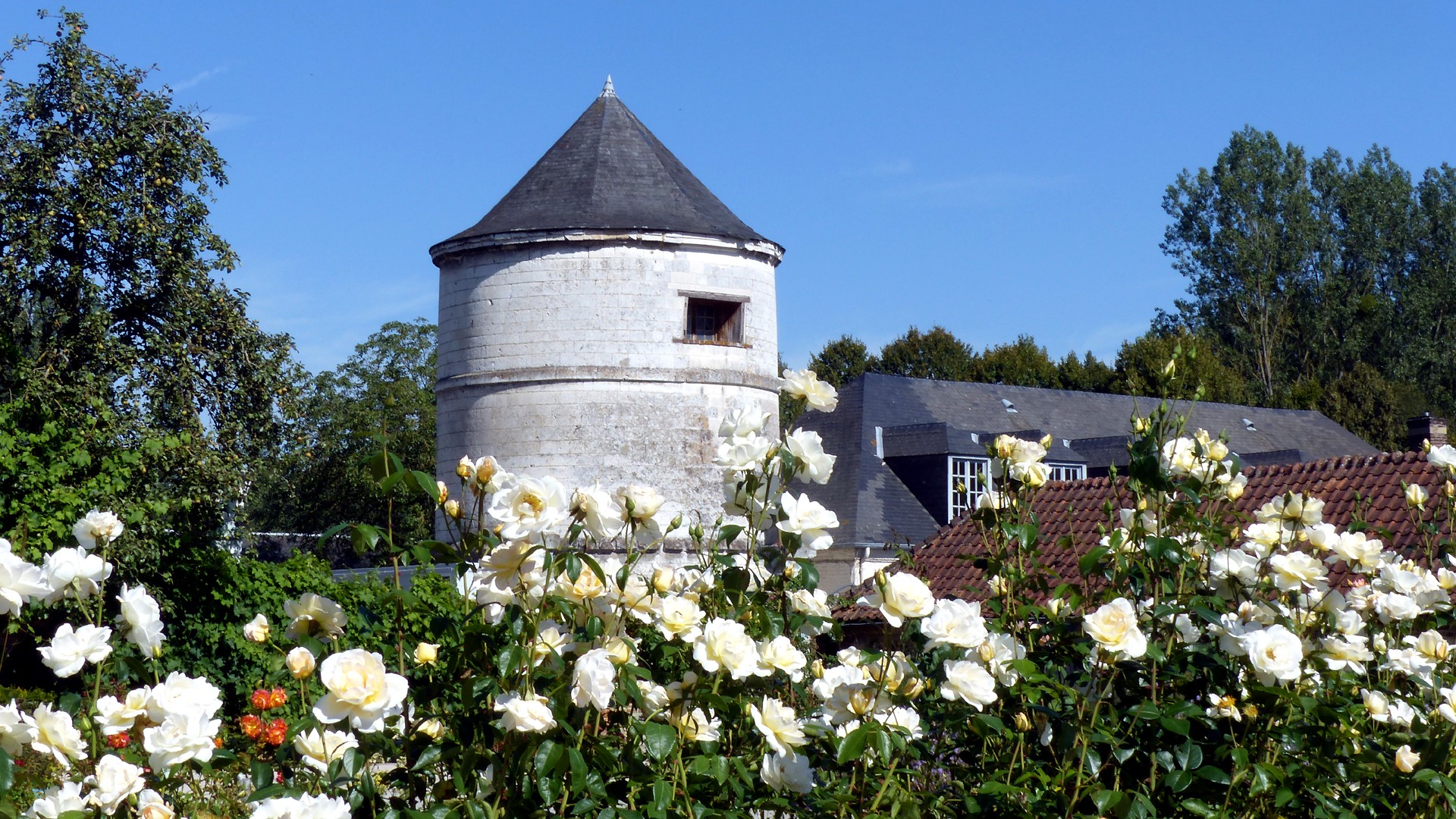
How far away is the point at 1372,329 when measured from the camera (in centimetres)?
5653

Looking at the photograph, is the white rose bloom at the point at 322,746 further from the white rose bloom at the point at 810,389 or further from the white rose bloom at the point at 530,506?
the white rose bloom at the point at 810,389

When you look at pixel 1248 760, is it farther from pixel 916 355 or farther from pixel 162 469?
pixel 916 355

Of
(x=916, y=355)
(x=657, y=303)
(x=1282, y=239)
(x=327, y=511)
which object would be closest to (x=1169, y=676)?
(x=657, y=303)

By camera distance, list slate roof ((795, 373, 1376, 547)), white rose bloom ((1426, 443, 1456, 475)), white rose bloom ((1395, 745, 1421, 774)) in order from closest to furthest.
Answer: white rose bloom ((1395, 745, 1421, 774)), white rose bloom ((1426, 443, 1456, 475)), slate roof ((795, 373, 1376, 547))

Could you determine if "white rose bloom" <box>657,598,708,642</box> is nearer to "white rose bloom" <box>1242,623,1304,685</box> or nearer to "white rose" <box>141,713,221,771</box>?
"white rose" <box>141,713,221,771</box>

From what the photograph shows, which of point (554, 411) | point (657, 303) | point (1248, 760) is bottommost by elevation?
point (1248, 760)

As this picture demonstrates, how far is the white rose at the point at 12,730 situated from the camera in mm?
2662

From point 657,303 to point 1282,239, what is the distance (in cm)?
4086

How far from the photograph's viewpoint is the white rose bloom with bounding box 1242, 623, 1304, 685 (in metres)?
3.11

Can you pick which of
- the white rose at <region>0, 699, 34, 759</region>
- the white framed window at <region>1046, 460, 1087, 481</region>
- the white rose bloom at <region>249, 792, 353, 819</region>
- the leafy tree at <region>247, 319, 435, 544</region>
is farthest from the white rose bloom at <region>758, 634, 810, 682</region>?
the leafy tree at <region>247, 319, 435, 544</region>

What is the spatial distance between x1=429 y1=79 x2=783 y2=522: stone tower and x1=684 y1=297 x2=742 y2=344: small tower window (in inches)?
0.9

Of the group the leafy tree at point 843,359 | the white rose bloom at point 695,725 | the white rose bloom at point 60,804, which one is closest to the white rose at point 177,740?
the white rose bloom at point 60,804

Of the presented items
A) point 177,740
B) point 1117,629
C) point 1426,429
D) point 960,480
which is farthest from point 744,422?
point 1426,429

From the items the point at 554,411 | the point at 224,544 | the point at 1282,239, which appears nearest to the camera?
the point at 224,544
